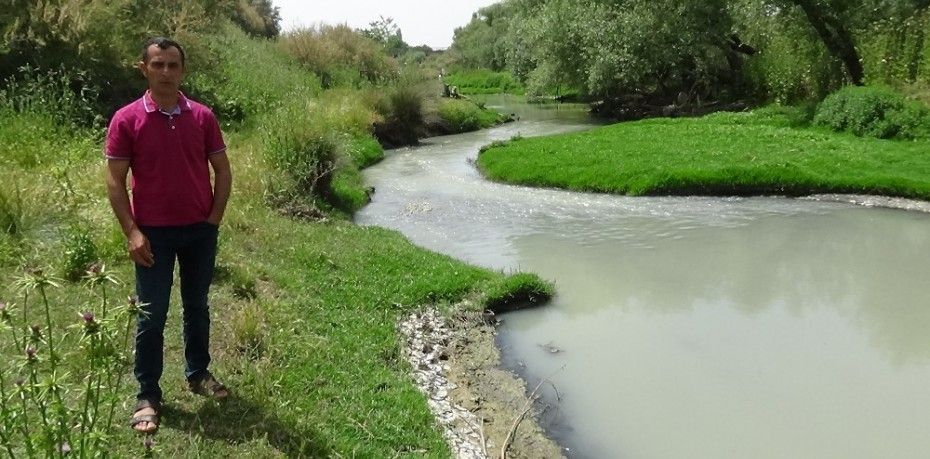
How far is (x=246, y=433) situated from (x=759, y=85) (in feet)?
82.9

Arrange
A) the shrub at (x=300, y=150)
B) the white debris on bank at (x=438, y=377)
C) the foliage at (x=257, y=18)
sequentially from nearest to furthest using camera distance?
the white debris on bank at (x=438, y=377), the shrub at (x=300, y=150), the foliage at (x=257, y=18)

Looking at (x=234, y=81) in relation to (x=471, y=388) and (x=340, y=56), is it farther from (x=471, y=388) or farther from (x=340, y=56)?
(x=471, y=388)

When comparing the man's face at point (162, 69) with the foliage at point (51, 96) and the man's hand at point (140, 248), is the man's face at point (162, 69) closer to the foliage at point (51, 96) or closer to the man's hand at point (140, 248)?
the man's hand at point (140, 248)

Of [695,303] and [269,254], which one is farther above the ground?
[269,254]

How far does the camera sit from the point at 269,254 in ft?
26.6

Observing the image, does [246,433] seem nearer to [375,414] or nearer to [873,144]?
[375,414]

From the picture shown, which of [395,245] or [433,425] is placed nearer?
[433,425]

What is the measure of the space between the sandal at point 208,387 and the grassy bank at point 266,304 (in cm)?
7

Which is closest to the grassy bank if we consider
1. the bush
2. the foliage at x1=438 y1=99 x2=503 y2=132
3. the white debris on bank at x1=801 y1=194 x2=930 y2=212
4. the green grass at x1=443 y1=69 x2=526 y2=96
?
the white debris on bank at x1=801 y1=194 x2=930 y2=212

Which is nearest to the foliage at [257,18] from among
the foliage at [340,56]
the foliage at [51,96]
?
the foliage at [340,56]

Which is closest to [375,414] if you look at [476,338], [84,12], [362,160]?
[476,338]

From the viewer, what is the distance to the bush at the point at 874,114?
15.5 meters

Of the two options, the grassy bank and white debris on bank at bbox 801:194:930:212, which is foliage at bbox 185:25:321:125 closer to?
the grassy bank

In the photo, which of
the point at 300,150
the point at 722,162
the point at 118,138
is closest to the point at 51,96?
the point at 300,150
